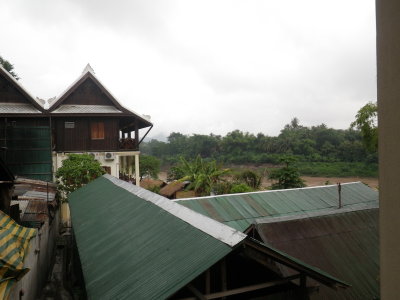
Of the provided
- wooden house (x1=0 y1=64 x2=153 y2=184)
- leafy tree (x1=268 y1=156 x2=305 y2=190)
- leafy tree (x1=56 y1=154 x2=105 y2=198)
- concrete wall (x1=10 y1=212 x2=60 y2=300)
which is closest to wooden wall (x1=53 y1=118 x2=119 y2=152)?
wooden house (x1=0 y1=64 x2=153 y2=184)

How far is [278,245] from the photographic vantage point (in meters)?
6.73

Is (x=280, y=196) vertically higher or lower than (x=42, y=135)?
lower

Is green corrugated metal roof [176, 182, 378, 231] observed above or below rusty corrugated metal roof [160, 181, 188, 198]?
above

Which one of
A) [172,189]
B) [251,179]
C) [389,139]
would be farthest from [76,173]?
[389,139]

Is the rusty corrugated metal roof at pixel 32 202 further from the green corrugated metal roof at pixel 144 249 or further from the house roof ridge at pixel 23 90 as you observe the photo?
the house roof ridge at pixel 23 90

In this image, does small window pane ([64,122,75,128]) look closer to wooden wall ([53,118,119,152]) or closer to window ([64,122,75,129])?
window ([64,122,75,129])

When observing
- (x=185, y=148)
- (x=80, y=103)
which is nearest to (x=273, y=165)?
(x=185, y=148)

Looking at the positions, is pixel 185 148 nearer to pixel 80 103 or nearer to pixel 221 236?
pixel 80 103

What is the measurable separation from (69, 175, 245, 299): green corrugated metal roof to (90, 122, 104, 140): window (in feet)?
34.7

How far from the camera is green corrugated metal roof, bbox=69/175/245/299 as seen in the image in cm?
385

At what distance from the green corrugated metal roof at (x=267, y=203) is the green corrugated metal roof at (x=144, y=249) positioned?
3577mm

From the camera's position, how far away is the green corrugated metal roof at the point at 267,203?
10820 mm

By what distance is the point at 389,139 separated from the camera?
186 cm

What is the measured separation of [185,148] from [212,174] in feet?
139
